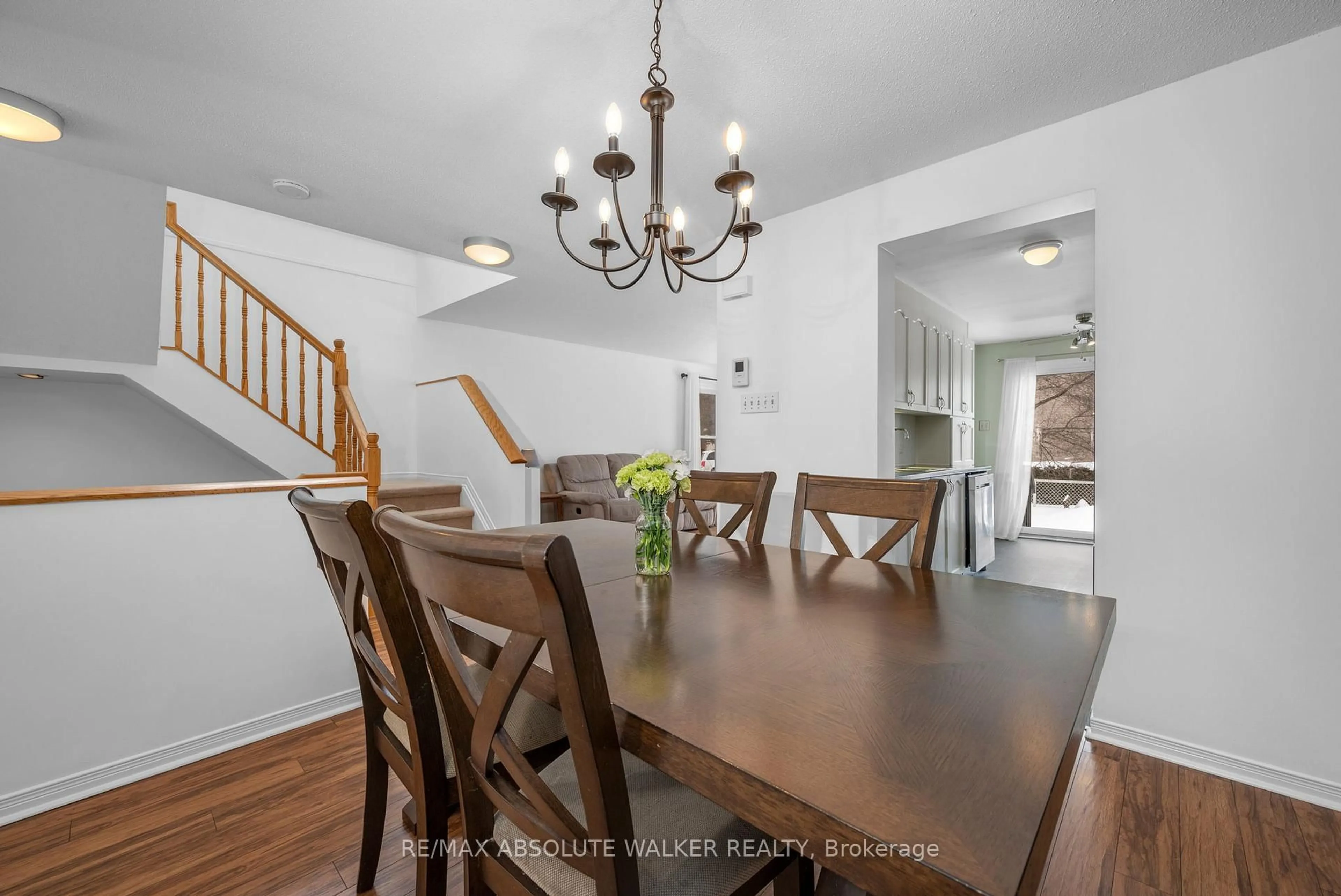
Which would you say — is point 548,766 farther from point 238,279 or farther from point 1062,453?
point 1062,453

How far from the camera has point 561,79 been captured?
184 centimetres

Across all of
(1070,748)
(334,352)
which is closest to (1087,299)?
(1070,748)

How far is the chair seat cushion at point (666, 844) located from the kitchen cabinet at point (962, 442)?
487cm

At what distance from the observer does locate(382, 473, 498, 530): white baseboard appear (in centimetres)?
441

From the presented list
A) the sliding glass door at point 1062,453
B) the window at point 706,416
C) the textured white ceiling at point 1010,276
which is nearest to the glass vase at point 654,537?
the textured white ceiling at point 1010,276

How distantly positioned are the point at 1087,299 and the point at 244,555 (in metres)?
5.81

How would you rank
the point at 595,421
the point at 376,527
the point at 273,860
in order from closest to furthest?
1. the point at 376,527
2. the point at 273,860
3. the point at 595,421

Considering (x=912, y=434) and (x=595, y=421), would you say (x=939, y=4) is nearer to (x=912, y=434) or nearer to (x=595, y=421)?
(x=912, y=434)

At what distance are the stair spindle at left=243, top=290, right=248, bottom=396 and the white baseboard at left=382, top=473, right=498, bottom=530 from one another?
128 centimetres

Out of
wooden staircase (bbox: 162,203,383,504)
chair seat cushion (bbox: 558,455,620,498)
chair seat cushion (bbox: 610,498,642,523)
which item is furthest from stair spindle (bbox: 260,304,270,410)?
chair seat cushion (bbox: 610,498,642,523)

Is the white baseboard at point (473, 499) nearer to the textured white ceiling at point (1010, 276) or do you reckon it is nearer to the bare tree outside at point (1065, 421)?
the textured white ceiling at point (1010, 276)

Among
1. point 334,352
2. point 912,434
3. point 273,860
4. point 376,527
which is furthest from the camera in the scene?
point 912,434

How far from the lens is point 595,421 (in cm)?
694

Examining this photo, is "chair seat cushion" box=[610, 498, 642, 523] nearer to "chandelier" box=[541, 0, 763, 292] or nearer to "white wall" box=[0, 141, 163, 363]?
"white wall" box=[0, 141, 163, 363]
